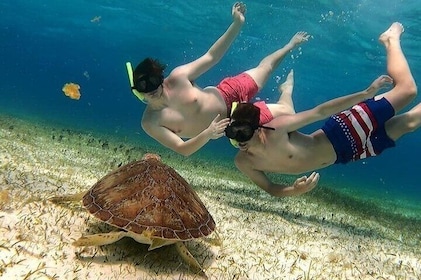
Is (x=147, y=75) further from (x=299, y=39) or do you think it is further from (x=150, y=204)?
(x=299, y=39)

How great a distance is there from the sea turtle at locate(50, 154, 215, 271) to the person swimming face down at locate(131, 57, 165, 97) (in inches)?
76.4

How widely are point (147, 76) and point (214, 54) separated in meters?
2.85

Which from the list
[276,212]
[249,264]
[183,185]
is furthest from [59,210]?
[276,212]

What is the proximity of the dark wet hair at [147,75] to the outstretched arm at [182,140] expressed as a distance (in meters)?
1.10

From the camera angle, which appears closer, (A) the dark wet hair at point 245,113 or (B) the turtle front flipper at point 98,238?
(B) the turtle front flipper at point 98,238

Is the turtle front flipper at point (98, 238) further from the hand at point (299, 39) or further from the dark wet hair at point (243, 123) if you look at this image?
the hand at point (299, 39)

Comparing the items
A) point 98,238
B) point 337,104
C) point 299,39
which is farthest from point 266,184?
point 299,39

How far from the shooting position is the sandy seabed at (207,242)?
3.92 meters

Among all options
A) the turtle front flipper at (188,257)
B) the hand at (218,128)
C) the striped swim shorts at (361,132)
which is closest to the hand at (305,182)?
the striped swim shorts at (361,132)

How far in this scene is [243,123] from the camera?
5.95m

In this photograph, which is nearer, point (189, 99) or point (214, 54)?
point (189, 99)

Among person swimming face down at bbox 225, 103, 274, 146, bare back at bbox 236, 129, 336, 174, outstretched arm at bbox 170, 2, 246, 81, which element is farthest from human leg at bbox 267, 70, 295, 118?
person swimming face down at bbox 225, 103, 274, 146

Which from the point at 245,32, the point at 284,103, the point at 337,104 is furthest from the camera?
the point at 245,32

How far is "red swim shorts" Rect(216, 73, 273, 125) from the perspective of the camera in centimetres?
835
